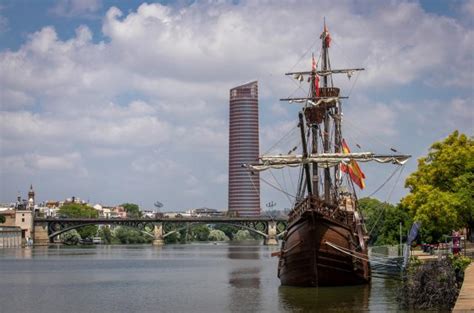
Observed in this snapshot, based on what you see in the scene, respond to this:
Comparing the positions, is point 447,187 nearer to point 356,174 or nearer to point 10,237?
point 356,174

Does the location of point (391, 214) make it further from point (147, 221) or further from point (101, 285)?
point (147, 221)

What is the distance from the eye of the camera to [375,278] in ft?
201

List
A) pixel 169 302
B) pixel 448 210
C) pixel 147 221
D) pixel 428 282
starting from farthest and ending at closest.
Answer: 1. pixel 147 221
2. pixel 448 210
3. pixel 169 302
4. pixel 428 282

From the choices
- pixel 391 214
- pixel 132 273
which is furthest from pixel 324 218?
pixel 391 214

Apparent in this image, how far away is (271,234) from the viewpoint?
638 feet

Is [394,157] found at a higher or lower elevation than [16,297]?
higher

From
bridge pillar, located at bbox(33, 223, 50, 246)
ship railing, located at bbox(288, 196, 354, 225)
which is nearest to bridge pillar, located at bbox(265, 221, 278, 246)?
bridge pillar, located at bbox(33, 223, 50, 246)

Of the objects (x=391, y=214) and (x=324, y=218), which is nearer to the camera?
(x=324, y=218)

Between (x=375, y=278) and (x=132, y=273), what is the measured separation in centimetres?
2615

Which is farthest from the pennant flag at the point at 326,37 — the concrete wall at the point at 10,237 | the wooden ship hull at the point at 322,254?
the concrete wall at the point at 10,237

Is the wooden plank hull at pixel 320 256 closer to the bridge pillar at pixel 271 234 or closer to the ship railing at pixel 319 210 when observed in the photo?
A: the ship railing at pixel 319 210

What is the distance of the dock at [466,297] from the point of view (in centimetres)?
2307

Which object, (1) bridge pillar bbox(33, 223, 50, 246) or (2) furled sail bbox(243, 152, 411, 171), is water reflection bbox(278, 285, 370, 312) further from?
(1) bridge pillar bbox(33, 223, 50, 246)

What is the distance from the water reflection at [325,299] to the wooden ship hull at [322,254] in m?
0.71
